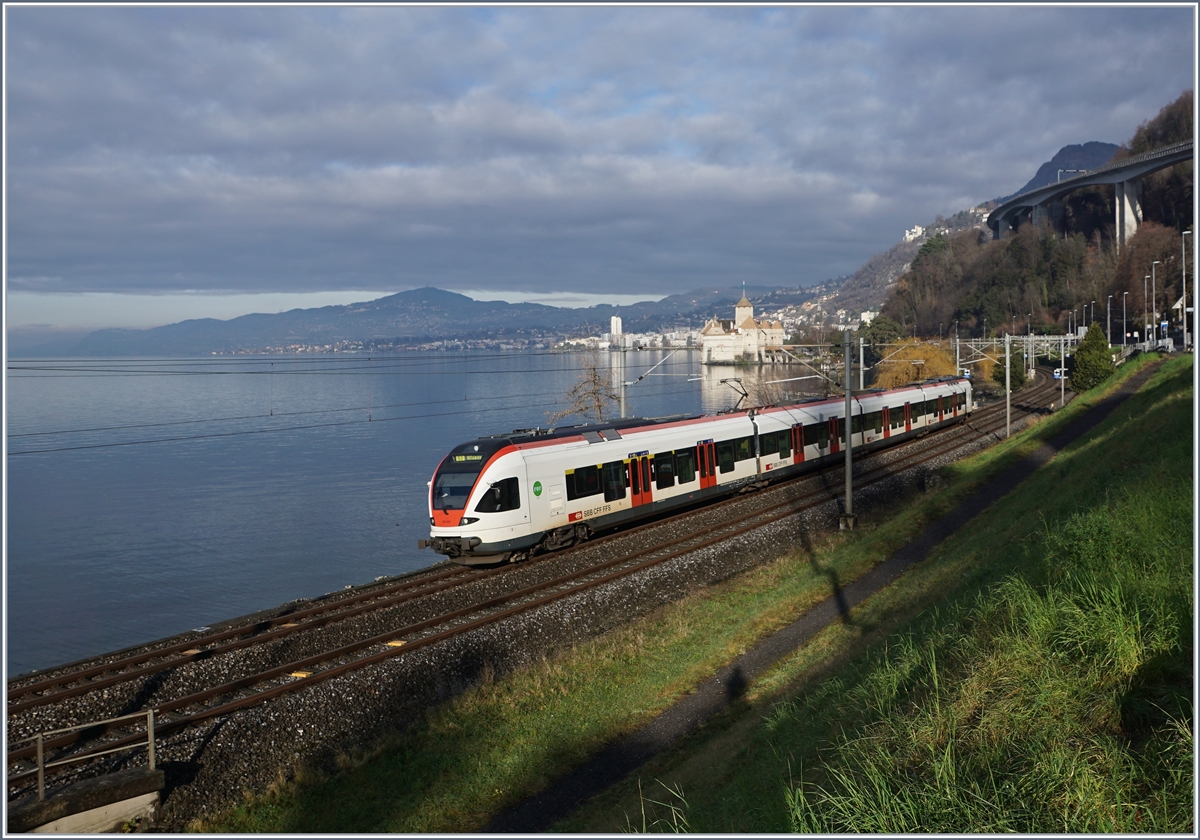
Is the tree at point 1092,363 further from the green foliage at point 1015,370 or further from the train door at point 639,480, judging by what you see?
the train door at point 639,480

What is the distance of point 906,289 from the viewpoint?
487 feet

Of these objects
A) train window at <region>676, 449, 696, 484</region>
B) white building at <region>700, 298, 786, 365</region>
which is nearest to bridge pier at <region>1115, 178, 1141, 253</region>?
white building at <region>700, 298, 786, 365</region>

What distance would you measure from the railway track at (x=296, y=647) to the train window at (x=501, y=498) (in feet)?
4.68

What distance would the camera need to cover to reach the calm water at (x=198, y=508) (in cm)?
2883

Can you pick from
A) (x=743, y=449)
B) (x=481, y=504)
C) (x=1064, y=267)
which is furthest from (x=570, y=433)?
(x=1064, y=267)

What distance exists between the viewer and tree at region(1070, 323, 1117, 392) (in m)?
48.2

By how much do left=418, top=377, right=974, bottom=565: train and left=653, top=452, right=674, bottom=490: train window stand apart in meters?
0.03

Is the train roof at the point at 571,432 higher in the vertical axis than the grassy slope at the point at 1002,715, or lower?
higher

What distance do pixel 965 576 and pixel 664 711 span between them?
567cm

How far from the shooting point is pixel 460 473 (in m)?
18.2

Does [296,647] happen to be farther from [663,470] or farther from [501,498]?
[663,470]

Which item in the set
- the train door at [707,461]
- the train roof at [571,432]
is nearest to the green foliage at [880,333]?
the train door at [707,461]

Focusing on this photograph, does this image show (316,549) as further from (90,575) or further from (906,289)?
(906,289)

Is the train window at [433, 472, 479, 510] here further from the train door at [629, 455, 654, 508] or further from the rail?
the rail
